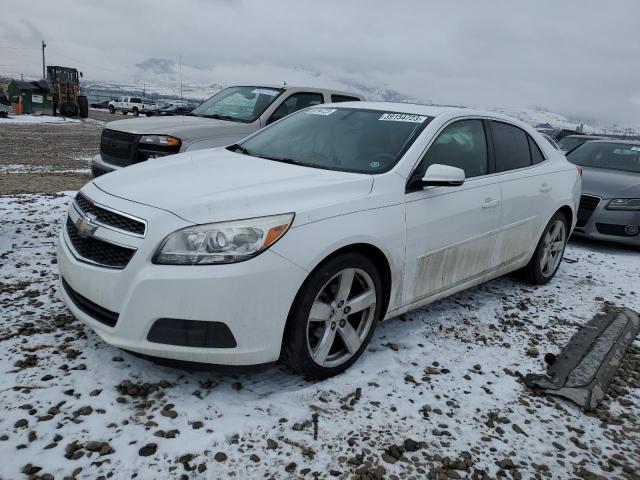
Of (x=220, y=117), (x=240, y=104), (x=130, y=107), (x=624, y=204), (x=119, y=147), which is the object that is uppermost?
(x=130, y=107)

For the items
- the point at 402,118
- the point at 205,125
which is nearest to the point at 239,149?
the point at 402,118

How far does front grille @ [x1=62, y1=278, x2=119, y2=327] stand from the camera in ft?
8.55

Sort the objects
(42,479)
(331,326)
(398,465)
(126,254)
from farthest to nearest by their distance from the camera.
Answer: (331,326), (126,254), (398,465), (42,479)

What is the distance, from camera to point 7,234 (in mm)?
5152

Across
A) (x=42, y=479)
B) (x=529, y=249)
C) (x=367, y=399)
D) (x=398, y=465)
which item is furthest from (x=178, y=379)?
(x=529, y=249)

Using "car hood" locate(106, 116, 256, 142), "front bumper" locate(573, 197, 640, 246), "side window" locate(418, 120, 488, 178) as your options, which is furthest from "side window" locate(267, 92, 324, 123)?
"front bumper" locate(573, 197, 640, 246)

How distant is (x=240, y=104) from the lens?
7.05 metres

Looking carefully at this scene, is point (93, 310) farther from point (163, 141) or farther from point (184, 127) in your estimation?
point (184, 127)

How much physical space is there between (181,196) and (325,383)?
1355 millimetres

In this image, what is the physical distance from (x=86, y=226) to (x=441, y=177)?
2117 millimetres

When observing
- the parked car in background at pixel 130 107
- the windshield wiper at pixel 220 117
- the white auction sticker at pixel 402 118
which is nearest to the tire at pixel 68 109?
the parked car in background at pixel 130 107

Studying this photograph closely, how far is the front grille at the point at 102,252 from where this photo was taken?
8.38 feet

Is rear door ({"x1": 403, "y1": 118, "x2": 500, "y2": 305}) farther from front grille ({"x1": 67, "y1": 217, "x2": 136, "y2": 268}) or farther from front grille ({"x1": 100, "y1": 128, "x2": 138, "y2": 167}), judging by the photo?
front grille ({"x1": 100, "y1": 128, "x2": 138, "y2": 167})

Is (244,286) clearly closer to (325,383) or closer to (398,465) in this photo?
(325,383)
